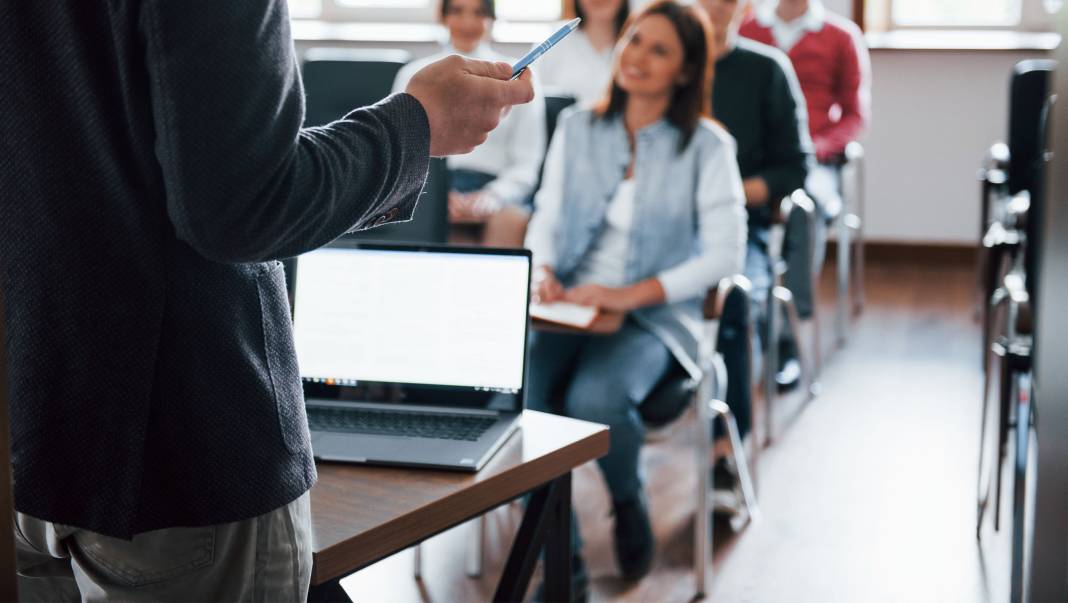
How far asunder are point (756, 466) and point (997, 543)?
0.62 metres

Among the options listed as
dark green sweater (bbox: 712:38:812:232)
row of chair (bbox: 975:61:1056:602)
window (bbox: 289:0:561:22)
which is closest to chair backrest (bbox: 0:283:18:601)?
row of chair (bbox: 975:61:1056:602)

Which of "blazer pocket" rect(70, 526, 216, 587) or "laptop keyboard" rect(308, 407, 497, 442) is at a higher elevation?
"blazer pocket" rect(70, 526, 216, 587)

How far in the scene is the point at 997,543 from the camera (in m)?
2.81

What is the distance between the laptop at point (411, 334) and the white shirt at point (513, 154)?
211 centimetres

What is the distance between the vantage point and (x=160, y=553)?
93 centimetres

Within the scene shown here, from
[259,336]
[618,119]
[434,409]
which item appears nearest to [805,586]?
[618,119]

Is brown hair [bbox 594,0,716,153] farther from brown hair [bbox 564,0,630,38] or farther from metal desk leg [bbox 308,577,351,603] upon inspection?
metal desk leg [bbox 308,577,351,603]

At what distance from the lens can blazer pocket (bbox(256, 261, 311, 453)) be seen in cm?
94

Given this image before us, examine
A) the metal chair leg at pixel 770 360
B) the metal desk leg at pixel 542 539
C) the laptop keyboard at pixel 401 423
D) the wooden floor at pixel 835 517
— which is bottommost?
the wooden floor at pixel 835 517

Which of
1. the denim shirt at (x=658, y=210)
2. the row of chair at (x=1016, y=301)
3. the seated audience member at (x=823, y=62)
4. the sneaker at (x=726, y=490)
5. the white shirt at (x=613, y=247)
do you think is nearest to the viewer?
the row of chair at (x=1016, y=301)

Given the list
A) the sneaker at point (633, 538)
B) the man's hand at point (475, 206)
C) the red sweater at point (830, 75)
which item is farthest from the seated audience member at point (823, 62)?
the sneaker at point (633, 538)

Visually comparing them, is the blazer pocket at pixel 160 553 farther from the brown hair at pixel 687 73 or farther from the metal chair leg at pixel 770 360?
the metal chair leg at pixel 770 360

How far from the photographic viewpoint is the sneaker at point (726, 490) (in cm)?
298

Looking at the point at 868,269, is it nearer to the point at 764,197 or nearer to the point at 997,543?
the point at 764,197
